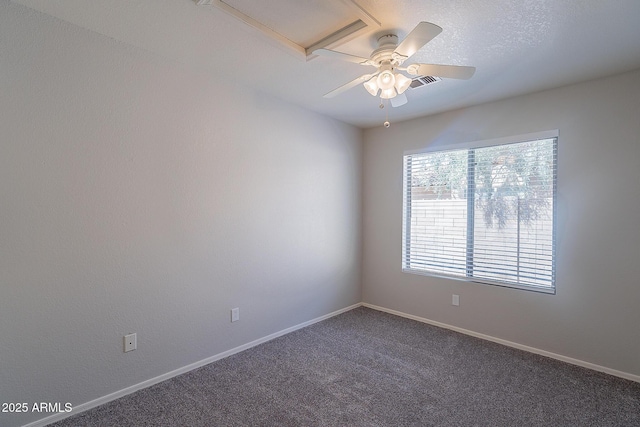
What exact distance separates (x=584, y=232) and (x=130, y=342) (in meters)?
3.80

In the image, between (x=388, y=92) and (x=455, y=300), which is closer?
(x=388, y=92)

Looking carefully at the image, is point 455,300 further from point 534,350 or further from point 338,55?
point 338,55

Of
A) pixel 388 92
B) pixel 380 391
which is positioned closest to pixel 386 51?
pixel 388 92

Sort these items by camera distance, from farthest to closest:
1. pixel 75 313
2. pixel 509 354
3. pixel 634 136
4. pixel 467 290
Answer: pixel 467 290
pixel 509 354
pixel 634 136
pixel 75 313

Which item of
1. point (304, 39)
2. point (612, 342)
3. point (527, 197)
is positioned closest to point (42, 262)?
point (304, 39)

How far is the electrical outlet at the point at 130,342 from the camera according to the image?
2.21 meters

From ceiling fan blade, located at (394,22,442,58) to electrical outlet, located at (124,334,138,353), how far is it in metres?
2.61

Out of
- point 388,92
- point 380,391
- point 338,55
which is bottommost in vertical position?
point 380,391

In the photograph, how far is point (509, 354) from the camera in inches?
114

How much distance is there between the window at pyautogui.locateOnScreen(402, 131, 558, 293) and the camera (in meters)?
2.96

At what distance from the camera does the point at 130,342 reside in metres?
2.23

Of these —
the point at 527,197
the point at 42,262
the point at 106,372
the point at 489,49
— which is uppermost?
the point at 489,49

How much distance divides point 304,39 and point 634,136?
9.02 feet

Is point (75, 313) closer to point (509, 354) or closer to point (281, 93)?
point (281, 93)
